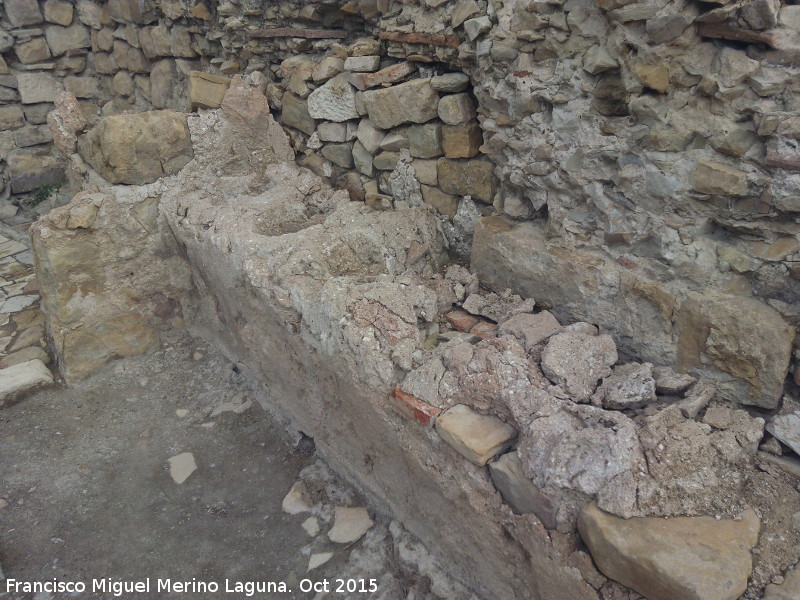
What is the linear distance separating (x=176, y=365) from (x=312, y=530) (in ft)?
4.84

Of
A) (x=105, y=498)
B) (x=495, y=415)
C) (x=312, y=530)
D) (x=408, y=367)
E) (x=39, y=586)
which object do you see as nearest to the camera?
(x=495, y=415)

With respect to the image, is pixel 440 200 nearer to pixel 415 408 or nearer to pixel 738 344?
pixel 415 408

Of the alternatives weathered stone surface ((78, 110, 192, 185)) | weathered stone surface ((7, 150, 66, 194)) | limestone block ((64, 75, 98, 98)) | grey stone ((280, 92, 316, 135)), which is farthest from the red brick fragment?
weathered stone surface ((7, 150, 66, 194))

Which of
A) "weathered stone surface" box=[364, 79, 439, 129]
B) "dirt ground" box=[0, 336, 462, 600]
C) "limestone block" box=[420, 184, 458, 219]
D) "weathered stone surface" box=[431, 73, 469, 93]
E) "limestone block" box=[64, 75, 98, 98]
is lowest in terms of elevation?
"dirt ground" box=[0, 336, 462, 600]

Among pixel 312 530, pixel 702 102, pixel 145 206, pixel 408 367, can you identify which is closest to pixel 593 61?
pixel 702 102

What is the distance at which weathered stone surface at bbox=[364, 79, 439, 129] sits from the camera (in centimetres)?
274

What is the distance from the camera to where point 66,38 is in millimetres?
5762

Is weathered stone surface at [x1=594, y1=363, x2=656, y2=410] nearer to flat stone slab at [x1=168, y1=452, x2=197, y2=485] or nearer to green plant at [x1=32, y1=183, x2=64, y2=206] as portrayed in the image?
flat stone slab at [x1=168, y1=452, x2=197, y2=485]

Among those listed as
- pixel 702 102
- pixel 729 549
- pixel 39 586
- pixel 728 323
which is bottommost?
pixel 39 586

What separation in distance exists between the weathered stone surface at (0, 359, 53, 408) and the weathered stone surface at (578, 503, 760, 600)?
301 centimetres

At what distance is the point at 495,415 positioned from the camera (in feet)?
6.63

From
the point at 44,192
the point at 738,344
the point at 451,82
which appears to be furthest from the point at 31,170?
the point at 738,344

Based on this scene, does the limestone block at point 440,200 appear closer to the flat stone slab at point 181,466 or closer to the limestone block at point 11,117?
the flat stone slab at point 181,466

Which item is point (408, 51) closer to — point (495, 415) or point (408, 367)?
point (408, 367)
